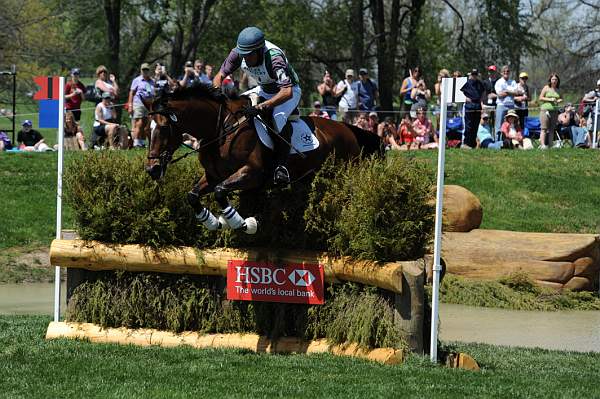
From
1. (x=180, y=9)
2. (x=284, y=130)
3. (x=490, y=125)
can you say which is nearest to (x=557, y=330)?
(x=284, y=130)

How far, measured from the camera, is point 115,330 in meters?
9.48

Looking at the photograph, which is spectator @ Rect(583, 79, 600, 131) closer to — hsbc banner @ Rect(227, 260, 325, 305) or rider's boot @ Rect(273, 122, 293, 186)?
rider's boot @ Rect(273, 122, 293, 186)

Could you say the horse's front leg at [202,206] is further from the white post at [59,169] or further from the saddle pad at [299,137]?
the white post at [59,169]

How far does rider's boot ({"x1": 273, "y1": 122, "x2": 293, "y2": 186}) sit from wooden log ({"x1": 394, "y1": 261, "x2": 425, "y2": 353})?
1.47m

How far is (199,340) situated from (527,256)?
6.33 m

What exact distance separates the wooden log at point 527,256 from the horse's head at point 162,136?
20.0 feet

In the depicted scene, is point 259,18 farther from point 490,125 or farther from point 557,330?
point 557,330

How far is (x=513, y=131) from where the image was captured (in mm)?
21406

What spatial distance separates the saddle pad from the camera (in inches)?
355

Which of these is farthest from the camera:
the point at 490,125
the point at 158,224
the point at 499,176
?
the point at 490,125

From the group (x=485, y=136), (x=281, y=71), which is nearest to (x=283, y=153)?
(x=281, y=71)

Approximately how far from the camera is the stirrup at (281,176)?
8922 mm

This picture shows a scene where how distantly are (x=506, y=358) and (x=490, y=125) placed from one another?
12845 mm

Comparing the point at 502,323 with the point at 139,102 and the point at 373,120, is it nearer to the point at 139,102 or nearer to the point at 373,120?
the point at 373,120
